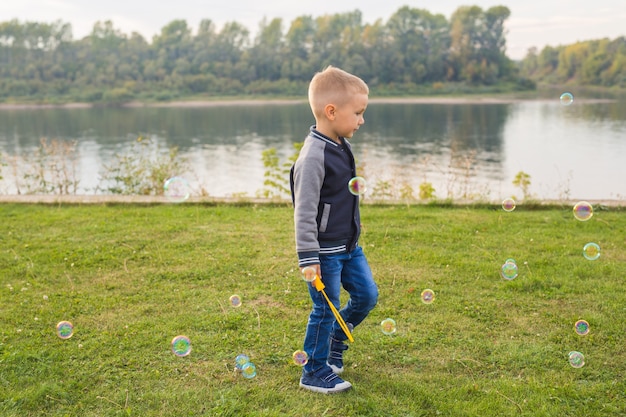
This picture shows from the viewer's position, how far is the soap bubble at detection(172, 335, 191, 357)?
4551mm

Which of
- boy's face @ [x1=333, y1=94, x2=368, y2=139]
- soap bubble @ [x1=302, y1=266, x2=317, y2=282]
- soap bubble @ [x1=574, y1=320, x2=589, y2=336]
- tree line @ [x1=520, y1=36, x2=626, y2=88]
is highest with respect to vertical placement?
tree line @ [x1=520, y1=36, x2=626, y2=88]

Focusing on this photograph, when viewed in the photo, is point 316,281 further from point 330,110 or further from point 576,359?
point 576,359

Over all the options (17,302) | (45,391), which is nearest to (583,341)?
(45,391)

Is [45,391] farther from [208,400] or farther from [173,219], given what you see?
[173,219]

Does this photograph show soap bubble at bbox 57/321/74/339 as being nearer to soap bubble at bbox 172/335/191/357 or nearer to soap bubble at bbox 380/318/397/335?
soap bubble at bbox 172/335/191/357

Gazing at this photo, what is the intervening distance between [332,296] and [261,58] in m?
86.2

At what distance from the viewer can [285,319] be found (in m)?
5.14

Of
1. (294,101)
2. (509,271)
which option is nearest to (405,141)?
(509,271)

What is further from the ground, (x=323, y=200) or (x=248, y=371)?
(x=323, y=200)

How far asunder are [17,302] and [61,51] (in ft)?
308

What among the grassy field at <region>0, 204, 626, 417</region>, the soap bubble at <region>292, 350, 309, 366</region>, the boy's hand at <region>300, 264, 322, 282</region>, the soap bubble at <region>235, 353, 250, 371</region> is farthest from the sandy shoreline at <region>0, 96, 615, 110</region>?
the boy's hand at <region>300, 264, 322, 282</region>

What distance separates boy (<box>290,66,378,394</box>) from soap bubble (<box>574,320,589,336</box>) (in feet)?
5.81

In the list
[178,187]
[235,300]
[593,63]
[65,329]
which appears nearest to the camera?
[65,329]

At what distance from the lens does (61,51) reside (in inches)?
3553
